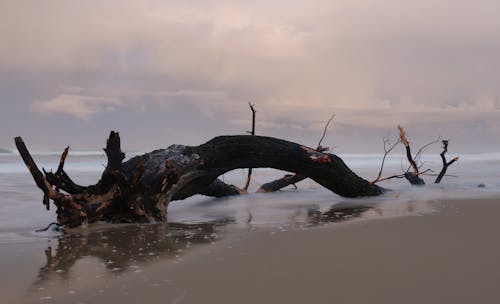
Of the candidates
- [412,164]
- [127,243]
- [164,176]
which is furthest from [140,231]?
[412,164]

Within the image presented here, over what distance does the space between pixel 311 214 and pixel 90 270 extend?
303 cm

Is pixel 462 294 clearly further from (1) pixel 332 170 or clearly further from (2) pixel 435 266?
(1) pixel 332 170

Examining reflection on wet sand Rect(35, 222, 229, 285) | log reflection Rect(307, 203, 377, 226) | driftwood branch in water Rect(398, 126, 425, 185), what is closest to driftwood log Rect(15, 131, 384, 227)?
reflection on wet sand Rect(35, 222, 229, 285)

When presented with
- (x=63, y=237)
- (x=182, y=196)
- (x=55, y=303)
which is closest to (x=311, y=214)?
(x=182, y=196)

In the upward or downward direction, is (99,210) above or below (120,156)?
below

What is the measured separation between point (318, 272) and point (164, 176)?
3002mm

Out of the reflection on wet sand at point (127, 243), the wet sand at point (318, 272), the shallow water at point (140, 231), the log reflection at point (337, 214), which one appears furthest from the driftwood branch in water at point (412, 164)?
the wet sand at point (318, 272)

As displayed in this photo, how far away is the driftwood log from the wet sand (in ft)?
5.45

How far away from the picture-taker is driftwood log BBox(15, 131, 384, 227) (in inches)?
197

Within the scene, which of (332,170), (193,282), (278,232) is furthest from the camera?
(332,170)

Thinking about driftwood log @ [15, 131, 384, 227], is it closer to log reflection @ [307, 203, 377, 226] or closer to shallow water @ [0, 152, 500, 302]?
shallow water @ [0, 152, 500, 302]

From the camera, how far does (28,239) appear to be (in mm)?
4121

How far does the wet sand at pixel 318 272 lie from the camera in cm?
238

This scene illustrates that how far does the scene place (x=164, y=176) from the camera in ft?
17.7
